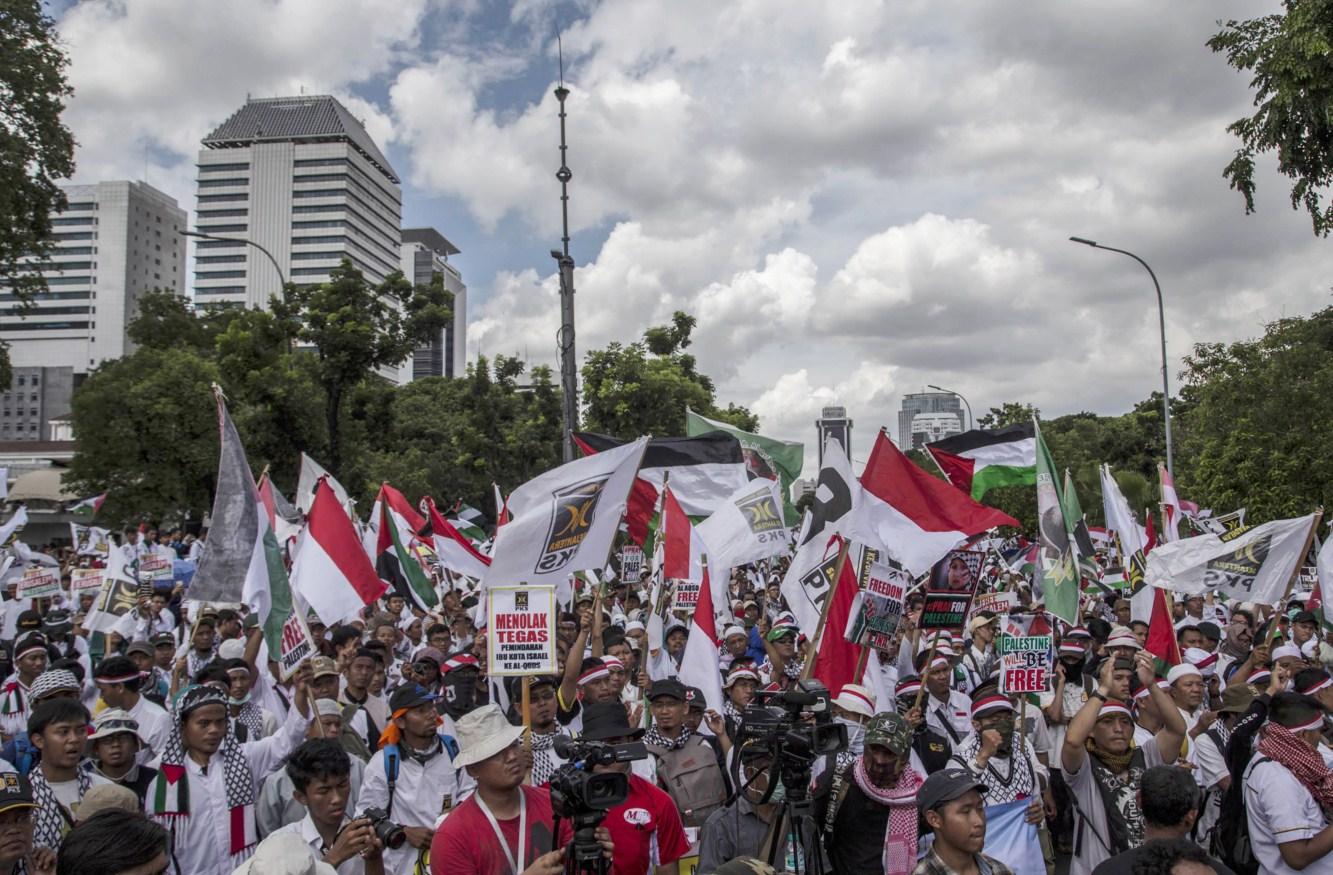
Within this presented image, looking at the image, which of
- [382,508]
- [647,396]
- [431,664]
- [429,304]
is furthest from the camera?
[647,396]

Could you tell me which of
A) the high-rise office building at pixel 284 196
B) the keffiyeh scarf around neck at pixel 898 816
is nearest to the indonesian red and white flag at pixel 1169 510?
the keffiyeh scarf around neck at pixel 898 816

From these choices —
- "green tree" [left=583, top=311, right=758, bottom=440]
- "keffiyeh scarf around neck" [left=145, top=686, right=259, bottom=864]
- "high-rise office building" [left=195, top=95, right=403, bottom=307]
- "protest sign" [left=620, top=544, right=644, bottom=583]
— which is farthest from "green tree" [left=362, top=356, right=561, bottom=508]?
"high-rise office building" [left=195, top=95, right=403, bottom=307]

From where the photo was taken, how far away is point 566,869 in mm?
3750

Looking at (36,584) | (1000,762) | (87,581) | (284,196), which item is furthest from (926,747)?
(284,196)

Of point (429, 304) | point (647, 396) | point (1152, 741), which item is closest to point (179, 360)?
point (429, 304)

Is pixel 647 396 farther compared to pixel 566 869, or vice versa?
pixel 647 396

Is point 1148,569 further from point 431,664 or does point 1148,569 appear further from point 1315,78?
point 1315,78

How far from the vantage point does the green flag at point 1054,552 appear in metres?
8.05

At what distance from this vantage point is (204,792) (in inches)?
199

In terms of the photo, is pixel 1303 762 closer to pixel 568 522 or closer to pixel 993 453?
pixel 568 522

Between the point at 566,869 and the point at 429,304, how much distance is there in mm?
26246

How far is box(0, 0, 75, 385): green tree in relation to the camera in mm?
22750

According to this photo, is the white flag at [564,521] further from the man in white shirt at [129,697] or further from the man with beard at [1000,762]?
the man with beard at [1000,762]

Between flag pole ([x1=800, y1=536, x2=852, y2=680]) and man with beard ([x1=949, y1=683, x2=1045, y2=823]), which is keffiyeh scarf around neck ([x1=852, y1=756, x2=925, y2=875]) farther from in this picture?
flag pole ([x1=800, y1=536, x2=852, y2=680])
